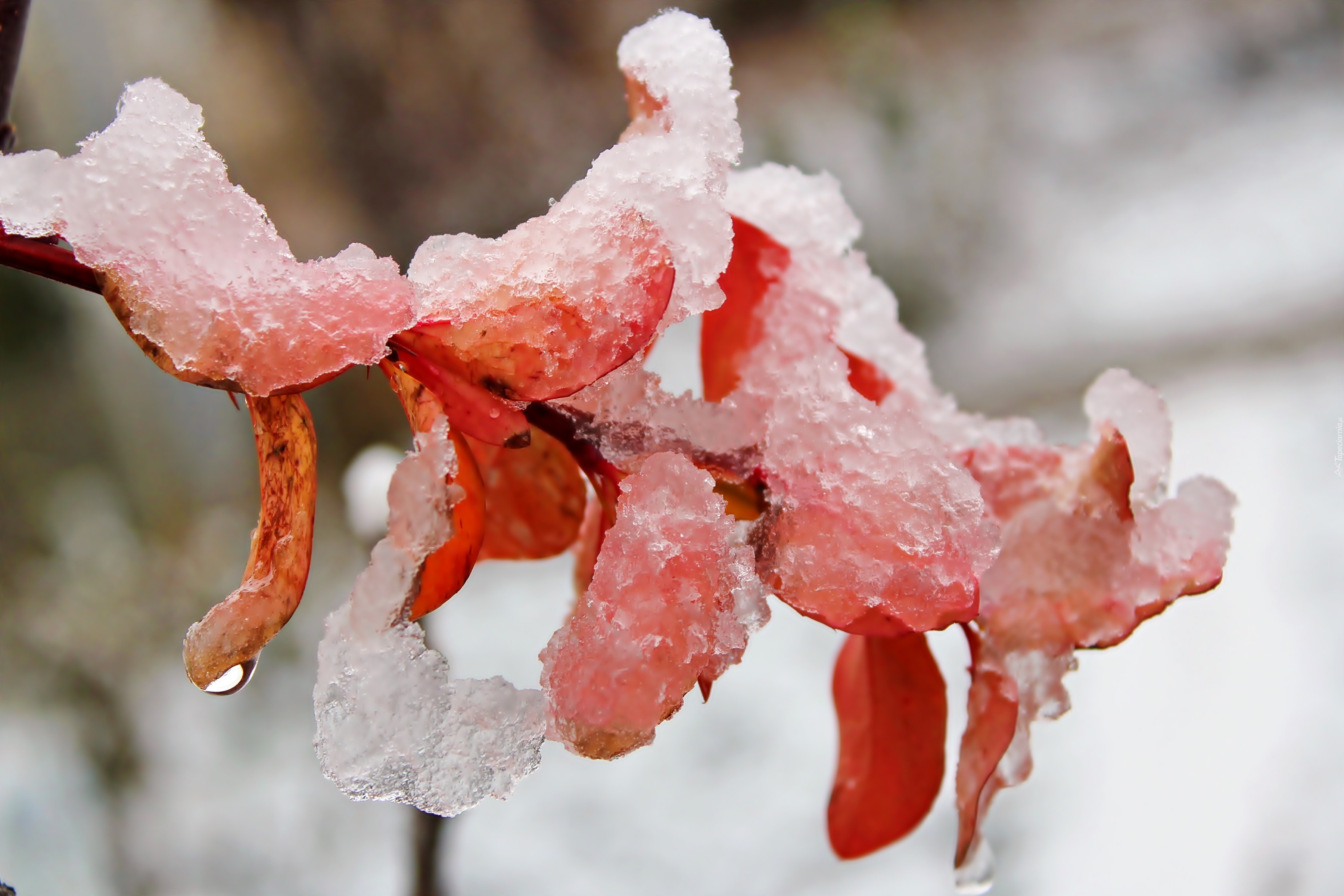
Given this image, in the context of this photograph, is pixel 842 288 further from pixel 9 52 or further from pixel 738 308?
pixel 9 52

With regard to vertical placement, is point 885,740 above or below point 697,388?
below

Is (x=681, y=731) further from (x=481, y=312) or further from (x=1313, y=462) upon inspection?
(x=481, y=312)

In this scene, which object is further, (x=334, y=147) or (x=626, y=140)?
(x=334, y=147)

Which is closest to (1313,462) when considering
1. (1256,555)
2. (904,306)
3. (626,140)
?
(1256,555)

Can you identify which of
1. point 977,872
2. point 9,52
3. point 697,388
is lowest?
point 977,872

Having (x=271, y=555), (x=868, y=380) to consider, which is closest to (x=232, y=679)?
(x=271, y=555)

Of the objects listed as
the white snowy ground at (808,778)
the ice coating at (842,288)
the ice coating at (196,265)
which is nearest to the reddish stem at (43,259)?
the ice coating at (196,265)

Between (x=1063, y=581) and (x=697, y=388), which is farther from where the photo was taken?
(x=697, y=388)
